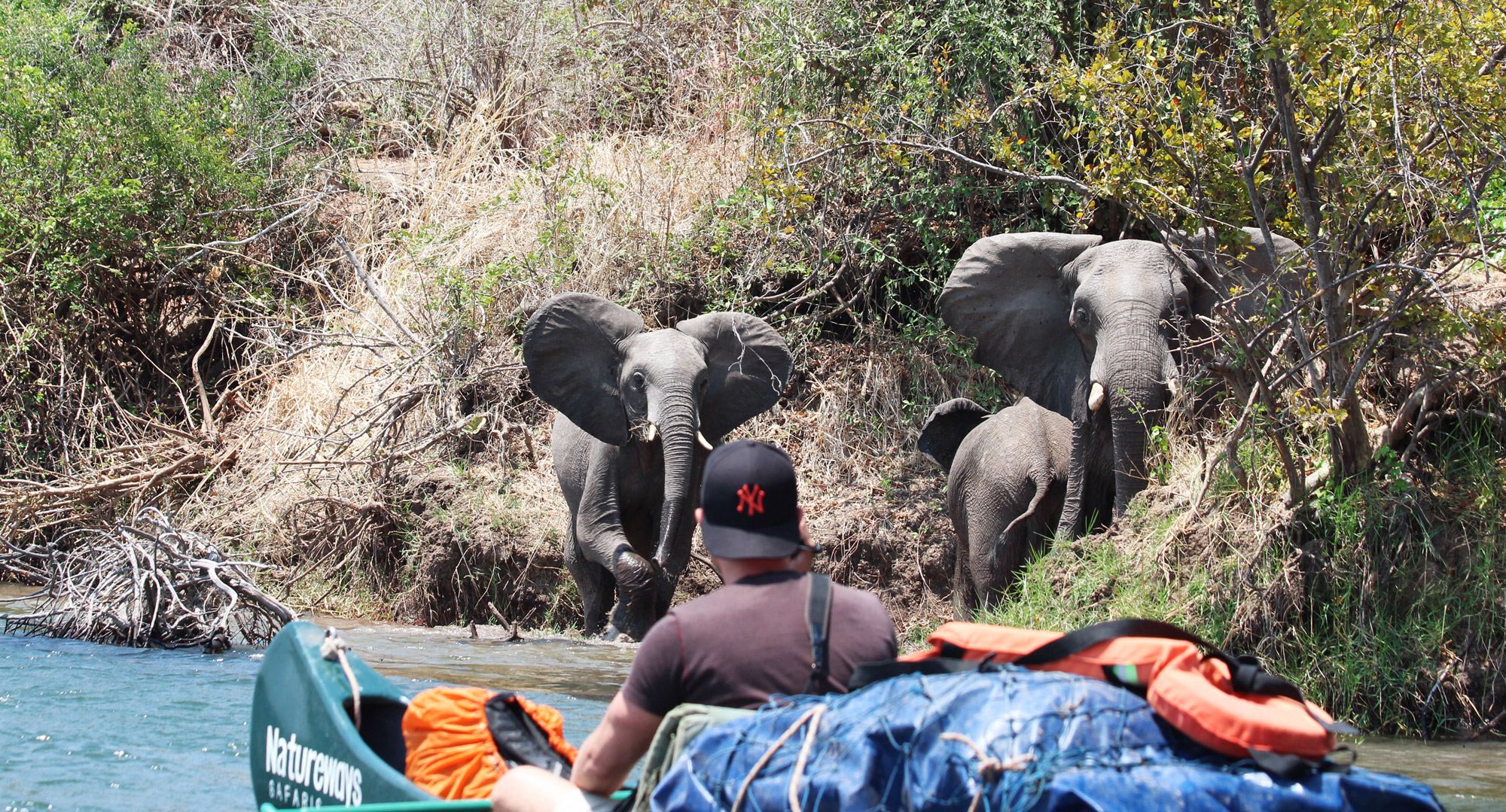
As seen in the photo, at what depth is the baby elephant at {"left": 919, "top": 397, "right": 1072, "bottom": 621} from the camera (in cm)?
815

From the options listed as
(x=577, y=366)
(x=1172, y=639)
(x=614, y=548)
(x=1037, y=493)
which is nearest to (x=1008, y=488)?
(x=1037, y=493)

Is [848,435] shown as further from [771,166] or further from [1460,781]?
[1460,781]

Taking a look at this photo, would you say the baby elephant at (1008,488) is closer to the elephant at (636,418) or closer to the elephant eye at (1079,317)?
the elephant eye at (1079,317)

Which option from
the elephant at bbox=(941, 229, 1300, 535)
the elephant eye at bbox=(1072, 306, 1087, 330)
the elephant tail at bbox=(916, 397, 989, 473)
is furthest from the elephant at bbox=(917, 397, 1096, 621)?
the elephant eye at bbox=(1072, 306, 1087, 330)

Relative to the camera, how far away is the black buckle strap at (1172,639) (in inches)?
107

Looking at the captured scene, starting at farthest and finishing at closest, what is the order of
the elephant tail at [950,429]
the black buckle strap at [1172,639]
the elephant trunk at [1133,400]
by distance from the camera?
the elephant tail at [950,429] → the elephant trunk at [1133,400] → the black buckle strap at [1172,639]

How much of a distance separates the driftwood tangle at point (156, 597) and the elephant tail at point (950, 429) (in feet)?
14.7

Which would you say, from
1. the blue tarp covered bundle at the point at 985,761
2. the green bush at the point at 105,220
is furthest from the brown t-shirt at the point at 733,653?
the green bush at the point at 105,220

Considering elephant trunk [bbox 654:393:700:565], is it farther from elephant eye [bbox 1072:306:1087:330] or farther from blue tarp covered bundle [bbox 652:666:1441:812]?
blue tarp covered bundle [bbox 652:666:1441:812]

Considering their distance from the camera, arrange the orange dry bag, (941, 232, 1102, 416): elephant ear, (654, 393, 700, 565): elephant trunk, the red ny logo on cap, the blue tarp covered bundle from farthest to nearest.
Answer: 1. (654, 393, 700, 565): elephant trunk
2. (941, 232, 1102, 416): elephant ear
3. the orange dry bag
4. the red ny logo on cap
5. the blue tarp covered bundle

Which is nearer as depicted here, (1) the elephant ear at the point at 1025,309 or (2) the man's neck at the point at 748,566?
(2) the man's neck at the point at 748,566

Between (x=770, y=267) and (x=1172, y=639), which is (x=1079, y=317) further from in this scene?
(x=1172, y=639)

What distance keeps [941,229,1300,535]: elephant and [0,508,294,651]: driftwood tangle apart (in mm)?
5002

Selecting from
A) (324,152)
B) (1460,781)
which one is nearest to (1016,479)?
(1460,781)
